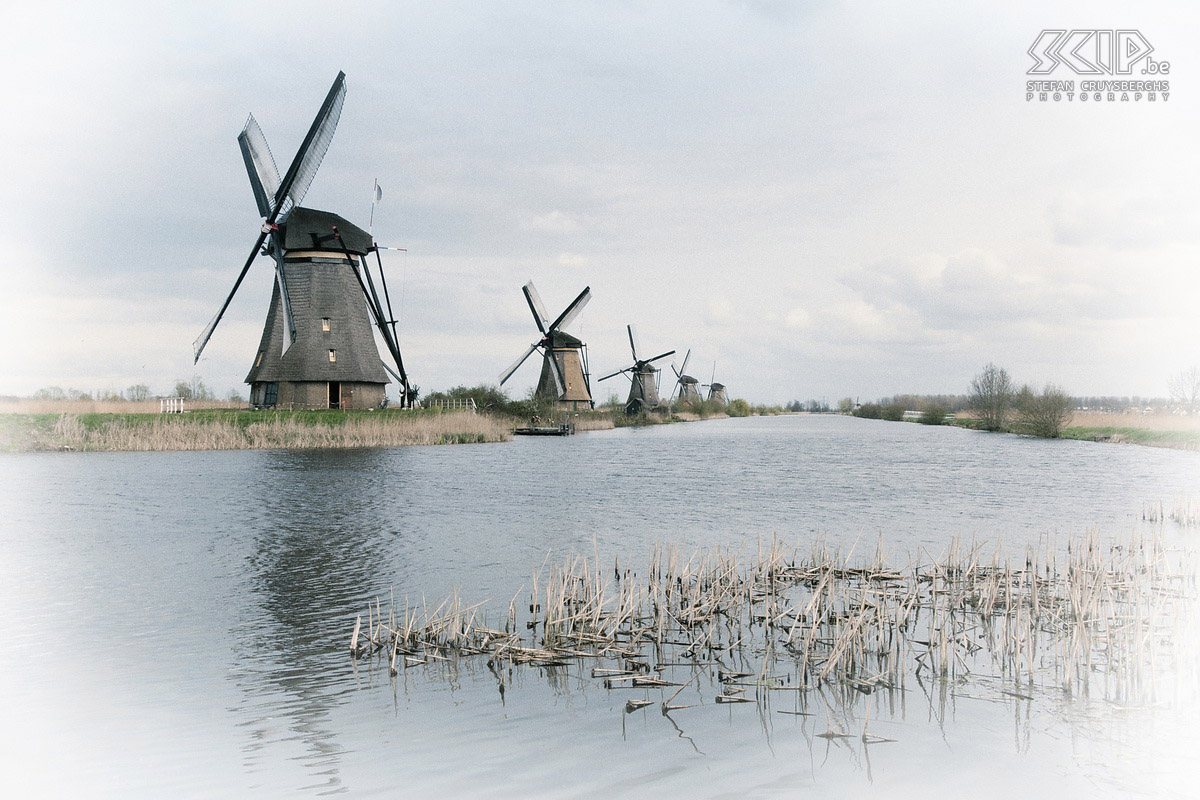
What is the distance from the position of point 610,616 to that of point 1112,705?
3.63 meters

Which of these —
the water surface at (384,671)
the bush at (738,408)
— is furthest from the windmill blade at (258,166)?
the bush at (738,408)

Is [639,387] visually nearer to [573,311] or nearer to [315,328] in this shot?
[573,311]

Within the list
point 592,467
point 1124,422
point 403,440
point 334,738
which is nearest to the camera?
point 334,738

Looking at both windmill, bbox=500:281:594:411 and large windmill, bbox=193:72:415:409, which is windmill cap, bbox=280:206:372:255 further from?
windmill, bbox=500:281:594:411

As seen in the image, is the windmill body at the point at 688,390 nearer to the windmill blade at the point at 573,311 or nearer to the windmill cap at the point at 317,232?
the windmill blade at the point at 573,311

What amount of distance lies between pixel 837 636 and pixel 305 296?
3086cm

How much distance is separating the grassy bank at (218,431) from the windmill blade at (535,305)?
20853 millimetres

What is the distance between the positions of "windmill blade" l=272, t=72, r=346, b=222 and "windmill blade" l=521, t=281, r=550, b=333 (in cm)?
2247

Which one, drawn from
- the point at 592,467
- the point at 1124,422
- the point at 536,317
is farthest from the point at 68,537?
the point at 1124,422

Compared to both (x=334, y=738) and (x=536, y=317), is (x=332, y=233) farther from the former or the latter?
(x=334, y=738)

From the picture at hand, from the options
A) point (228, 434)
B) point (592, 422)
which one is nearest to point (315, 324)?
point (228, 434)

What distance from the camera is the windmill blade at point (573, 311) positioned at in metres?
53.4

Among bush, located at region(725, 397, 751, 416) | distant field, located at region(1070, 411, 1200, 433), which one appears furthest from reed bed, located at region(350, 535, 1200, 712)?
bush, located at region(725, 397, 751, 416)

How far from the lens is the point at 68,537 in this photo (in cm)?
1165
